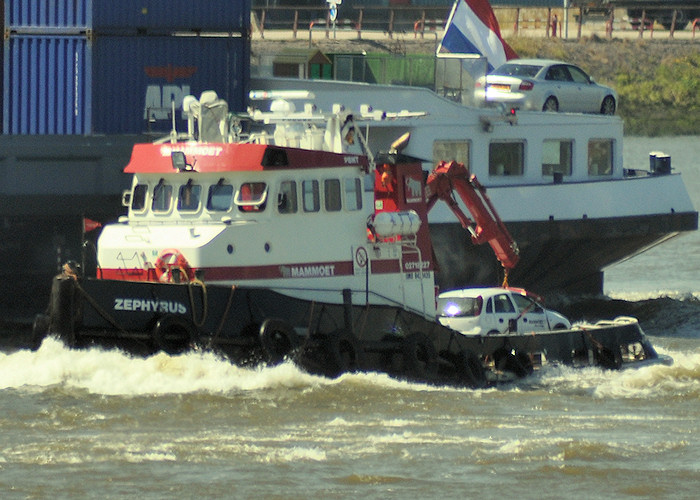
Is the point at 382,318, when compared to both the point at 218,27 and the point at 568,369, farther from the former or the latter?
the point at 218,27

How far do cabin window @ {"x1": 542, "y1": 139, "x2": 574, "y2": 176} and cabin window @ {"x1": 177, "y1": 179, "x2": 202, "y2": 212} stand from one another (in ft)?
36.0

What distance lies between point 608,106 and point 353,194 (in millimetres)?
12756

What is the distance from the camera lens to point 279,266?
2003 centimetres

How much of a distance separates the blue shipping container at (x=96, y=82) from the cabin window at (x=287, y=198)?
7.25 metres

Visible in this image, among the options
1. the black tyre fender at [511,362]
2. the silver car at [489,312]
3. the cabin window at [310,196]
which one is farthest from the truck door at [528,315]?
the cabin window at [310,196]

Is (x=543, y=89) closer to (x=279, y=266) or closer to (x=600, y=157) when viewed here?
(x=600, y=157)

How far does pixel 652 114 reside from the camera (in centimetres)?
6619

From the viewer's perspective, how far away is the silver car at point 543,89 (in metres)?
31.0

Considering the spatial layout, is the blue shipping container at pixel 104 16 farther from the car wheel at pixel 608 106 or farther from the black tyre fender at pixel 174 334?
the black tyre fender at pixel 174 334

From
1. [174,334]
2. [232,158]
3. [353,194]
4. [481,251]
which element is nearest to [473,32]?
[481,251]

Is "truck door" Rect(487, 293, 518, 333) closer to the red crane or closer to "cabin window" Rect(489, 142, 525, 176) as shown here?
the red crane

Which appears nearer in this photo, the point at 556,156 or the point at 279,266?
the point at 279,266

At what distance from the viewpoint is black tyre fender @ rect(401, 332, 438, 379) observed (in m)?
20.5

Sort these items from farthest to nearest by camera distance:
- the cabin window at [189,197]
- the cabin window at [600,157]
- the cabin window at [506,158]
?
the cabin window at [600,157], the cabin window at [506,158], the cabin window at [189,197]
